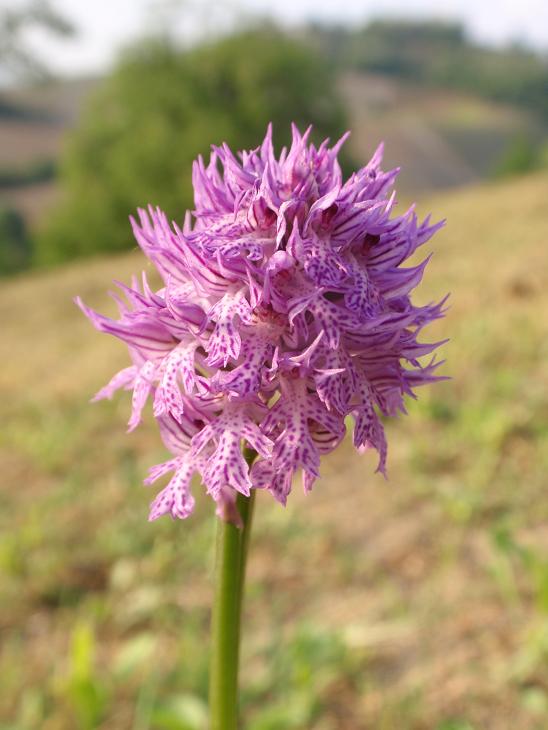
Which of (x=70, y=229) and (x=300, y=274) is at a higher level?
(x=70, y=229)

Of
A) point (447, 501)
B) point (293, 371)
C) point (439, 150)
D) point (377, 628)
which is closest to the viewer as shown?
point (293, 371)

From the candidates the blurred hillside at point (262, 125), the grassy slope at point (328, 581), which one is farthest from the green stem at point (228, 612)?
the blurred hillside at point (262, 125)

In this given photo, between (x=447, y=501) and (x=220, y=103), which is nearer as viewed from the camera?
(x=447, y=501)

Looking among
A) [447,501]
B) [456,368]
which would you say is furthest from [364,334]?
[456,368]

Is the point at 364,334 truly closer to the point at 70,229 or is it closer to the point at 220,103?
the point at 220,103

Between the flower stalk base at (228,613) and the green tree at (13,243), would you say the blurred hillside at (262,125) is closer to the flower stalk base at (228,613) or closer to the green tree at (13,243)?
the green tree at (13,243)

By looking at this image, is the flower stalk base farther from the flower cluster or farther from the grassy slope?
the grassy slope
